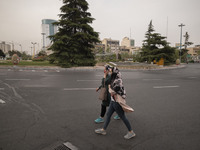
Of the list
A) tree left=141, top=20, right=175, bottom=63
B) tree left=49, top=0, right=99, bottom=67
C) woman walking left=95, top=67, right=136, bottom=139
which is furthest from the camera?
tree left=141, top=20, right=175, bottom=63

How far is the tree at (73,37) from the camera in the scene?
2002 centimetres

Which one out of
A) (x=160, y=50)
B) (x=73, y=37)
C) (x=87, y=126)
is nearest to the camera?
(x=87, y=126)

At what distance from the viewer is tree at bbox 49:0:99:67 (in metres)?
20.0

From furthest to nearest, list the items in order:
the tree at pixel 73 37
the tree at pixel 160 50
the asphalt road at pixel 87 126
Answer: the tree at pixel 160 50 < the tree at pixel 73 37 < the asphalt road at pixel 87 126

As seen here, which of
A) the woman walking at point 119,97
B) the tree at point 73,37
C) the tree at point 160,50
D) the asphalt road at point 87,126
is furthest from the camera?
the tree at point 160,50

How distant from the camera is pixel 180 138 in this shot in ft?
9.45

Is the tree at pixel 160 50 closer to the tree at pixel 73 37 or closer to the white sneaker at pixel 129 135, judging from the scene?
the tree at pixel 73 37

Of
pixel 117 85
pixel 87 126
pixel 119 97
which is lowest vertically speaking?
pixel 87 126

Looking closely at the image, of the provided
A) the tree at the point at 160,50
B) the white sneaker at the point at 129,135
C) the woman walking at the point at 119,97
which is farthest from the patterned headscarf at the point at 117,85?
the tree at the point at 160,50

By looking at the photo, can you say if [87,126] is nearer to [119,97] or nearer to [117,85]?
[119,97]

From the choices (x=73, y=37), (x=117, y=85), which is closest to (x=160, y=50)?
(x=73, y=37)

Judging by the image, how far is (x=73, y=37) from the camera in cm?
2075

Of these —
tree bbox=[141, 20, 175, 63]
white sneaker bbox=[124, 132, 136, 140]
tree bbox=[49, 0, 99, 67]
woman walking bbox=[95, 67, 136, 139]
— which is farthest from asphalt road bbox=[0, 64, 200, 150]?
tree bbox=[141, 20, 175, 63]

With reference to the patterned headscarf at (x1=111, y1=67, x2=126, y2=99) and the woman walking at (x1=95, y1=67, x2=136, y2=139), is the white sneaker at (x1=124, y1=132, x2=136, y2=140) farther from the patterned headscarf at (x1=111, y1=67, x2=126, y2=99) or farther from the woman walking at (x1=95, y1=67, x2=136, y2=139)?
the patterned headscarf at (x1=111, y1=67, x2=126, y2=99)
